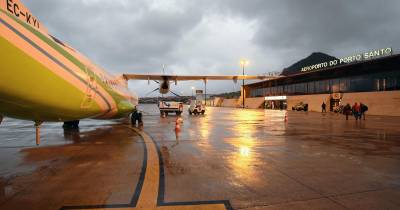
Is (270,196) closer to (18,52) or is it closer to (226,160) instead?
(226,160)

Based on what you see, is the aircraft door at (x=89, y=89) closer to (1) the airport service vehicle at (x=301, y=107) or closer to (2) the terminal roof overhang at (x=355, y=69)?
(2) the terminal roof overhang at (x=355, y=69)

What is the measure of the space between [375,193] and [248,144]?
5794 millimetres

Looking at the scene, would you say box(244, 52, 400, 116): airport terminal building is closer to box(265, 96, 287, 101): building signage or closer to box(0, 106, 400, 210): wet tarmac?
box(265, 96, 287, 101): building signage

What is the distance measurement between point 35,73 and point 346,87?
4766cm

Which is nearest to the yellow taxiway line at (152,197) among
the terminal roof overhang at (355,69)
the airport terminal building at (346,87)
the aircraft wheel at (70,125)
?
the aircraft wheel at (70,125)

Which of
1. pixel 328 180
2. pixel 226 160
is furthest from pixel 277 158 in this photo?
pixel 328 180

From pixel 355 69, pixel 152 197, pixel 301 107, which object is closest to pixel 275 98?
pixel 301 107

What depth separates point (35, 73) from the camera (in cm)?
570

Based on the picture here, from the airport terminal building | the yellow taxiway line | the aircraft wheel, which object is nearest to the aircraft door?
the yellow taxiway line

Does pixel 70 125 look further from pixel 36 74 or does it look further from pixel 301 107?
pixel 301 107

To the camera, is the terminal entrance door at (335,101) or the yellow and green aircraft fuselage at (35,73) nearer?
the yellow and green aircraft fuselage at (35,73)

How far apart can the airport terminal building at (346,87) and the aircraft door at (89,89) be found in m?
37.5

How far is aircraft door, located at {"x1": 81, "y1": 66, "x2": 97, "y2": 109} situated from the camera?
27.3ft

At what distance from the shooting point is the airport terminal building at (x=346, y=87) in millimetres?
36281
